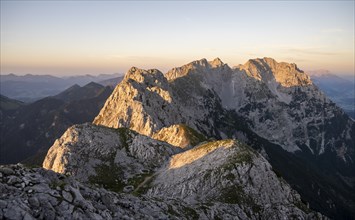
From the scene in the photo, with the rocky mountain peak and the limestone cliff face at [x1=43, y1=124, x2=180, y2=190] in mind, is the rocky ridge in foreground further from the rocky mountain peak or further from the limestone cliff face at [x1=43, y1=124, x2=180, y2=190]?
the rocky mountain peak

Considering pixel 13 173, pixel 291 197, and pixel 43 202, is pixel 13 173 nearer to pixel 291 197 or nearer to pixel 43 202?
pixel 43 202

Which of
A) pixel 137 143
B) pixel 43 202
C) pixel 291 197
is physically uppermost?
pixel 43 202

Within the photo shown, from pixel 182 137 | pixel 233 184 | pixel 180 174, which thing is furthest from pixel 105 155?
pixel 233 184

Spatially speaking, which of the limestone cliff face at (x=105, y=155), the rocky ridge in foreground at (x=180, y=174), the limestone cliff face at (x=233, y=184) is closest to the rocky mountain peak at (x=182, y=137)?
the limestone cliff face at (x=105, y=155)

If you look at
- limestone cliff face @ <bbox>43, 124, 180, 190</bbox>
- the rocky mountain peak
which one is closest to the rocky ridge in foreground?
limestone cliff face @ <bbox>43, 124, 180, 190</bbox>

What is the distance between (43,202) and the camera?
3753 cm

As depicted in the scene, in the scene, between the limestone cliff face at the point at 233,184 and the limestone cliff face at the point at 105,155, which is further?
the limestone cliff face at the point at 105,155

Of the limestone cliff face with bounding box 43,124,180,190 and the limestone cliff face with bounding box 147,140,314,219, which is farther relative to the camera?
the limestone cliff face with bounding box 43,124,180,190

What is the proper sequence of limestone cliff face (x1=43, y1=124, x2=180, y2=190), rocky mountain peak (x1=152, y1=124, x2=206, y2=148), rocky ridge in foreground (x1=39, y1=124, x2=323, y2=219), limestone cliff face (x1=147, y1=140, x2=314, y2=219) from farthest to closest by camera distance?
rocky mountain peak (x1=152, y1=124, x2=206, y2=148)
limestone cliff face (x1=43, y1=124, x2=180, y2=190)
limestone cliff face (x1=147, y1=140, x2=314, y2=219)
rocky ridge in foreground (x1=39, y1=124, x2=323, y2=219)

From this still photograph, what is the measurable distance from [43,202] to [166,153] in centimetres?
8232

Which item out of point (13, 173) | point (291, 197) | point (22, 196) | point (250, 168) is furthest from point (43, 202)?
point (291, 197)

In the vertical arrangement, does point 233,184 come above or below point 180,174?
above

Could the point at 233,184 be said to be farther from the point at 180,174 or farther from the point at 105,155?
the point at 105,155

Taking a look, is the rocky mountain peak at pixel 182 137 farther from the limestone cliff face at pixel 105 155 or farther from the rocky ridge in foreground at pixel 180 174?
the rocky ridge in foreground at pixel 180 174
